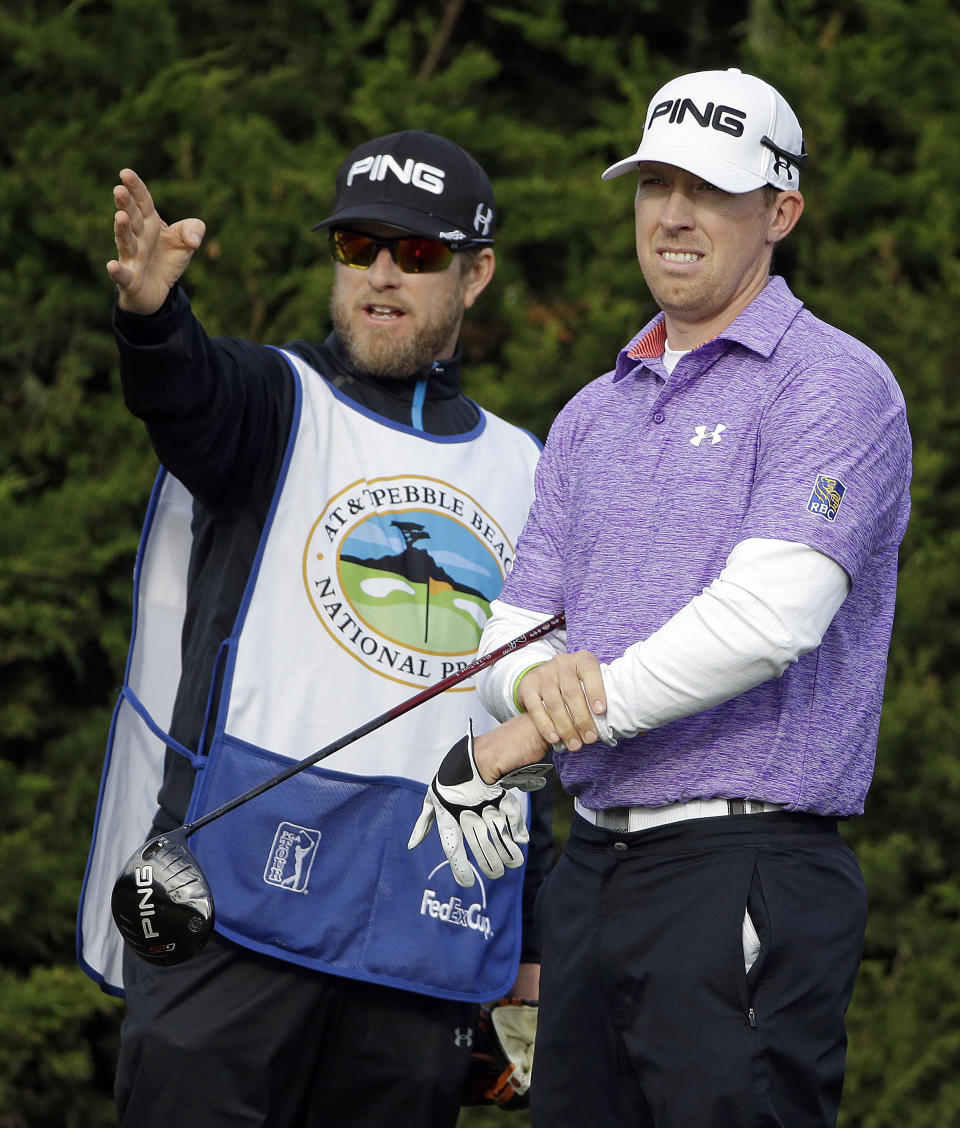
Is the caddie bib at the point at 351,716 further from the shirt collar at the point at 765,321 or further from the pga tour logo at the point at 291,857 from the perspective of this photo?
the shirt collar at the point at 765,321

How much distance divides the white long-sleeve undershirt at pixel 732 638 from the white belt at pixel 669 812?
163 mm

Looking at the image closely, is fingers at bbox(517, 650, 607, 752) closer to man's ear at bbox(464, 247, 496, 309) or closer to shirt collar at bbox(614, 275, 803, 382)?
shirt collar at bbox(614, 275, 803, 382)

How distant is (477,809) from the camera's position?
246cm

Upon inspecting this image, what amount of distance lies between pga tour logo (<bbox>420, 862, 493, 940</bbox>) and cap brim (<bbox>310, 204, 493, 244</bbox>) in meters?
1.43

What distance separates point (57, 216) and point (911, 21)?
10.5 feet

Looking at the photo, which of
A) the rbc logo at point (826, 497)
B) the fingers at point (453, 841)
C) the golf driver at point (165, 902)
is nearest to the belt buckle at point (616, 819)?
the fingers at point (453, 841)

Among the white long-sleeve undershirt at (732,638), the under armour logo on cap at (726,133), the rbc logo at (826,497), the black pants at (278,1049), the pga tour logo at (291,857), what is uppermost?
the under armour logo on cap at (726,133)

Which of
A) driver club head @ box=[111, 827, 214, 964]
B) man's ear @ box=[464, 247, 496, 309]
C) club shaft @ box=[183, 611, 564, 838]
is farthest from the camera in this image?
man's ear @ box=[464, 247, 496, 309]

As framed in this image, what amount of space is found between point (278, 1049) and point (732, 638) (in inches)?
57.2

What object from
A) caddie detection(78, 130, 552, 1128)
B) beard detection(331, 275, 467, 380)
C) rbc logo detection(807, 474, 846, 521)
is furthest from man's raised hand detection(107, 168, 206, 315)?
rbc logo detection(807, 474, 846, 521)

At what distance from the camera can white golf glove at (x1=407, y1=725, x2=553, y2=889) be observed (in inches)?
96.7

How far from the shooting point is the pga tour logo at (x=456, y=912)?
125 inches

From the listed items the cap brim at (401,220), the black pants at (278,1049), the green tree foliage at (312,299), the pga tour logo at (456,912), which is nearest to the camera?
the black pants at (278,1049)

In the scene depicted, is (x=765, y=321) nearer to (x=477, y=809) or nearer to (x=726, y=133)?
(x=726, y=133)
